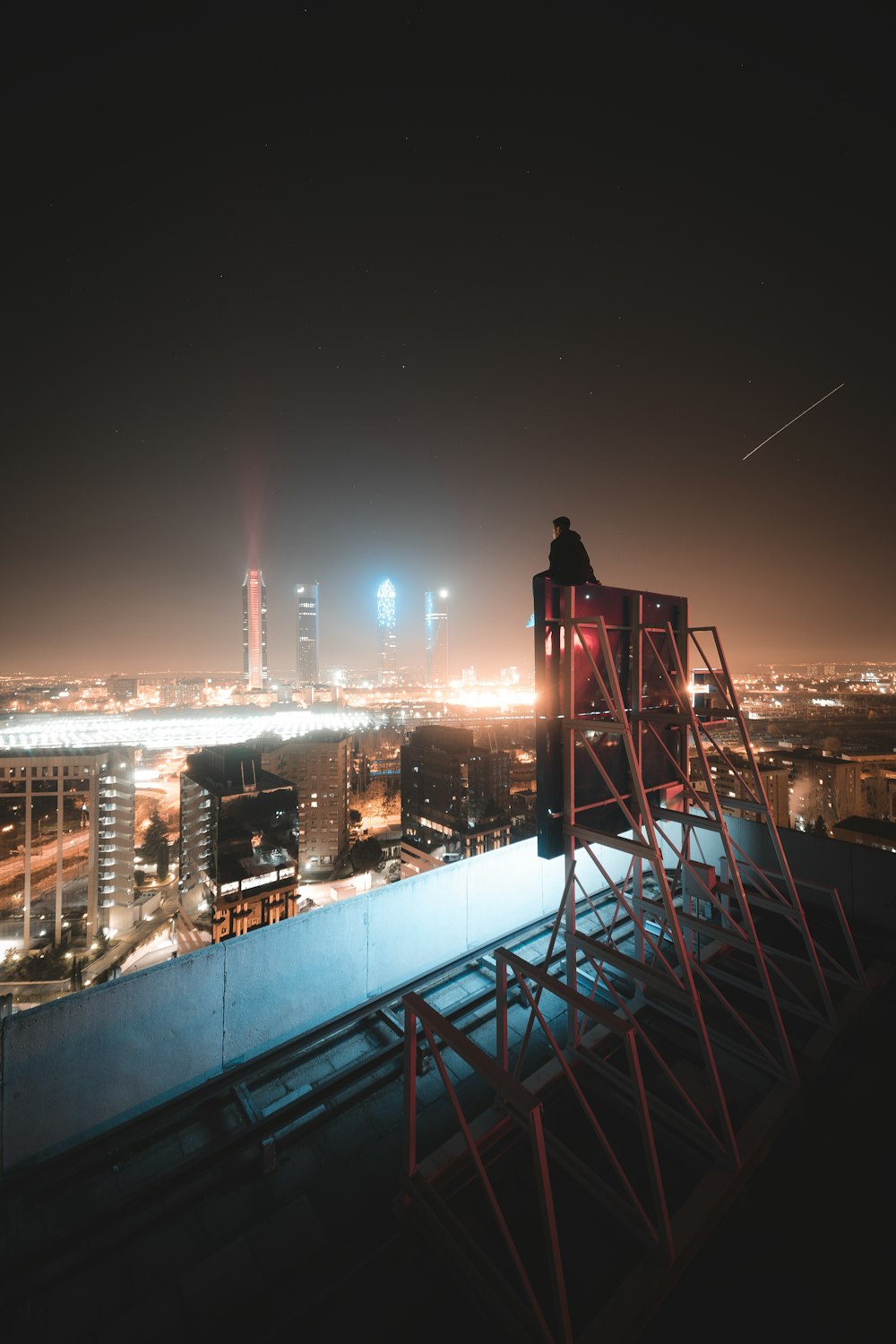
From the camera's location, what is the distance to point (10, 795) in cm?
2906

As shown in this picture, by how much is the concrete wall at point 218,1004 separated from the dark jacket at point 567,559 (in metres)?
3.49

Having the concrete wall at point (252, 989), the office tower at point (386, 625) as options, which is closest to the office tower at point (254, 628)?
the office tower at point (386, 625)

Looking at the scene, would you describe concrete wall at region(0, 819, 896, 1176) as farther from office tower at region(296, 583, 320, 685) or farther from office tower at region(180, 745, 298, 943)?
office tower at region(296, 583, 320, 685)

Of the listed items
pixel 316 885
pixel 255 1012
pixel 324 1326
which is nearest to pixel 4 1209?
pixel 255 1012

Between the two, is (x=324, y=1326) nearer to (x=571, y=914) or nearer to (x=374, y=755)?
(x=571, y=914)

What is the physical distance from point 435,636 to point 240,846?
411 ft

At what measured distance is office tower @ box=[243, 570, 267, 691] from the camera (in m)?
120

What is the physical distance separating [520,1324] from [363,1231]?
1.11 metres

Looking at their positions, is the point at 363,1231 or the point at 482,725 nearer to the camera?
the point at 363,1231

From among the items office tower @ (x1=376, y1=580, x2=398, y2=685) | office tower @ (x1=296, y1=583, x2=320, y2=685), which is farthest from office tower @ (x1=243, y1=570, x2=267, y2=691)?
office tower @ (x1=376, y1=580, x2=398, y2=685)

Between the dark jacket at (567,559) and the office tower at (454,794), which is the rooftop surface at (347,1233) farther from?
the office tower at (454,794)

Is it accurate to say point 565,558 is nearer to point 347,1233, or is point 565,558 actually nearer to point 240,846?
point 347,1233

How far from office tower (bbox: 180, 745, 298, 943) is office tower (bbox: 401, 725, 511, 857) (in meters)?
10.5

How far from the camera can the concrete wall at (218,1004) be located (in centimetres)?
336
